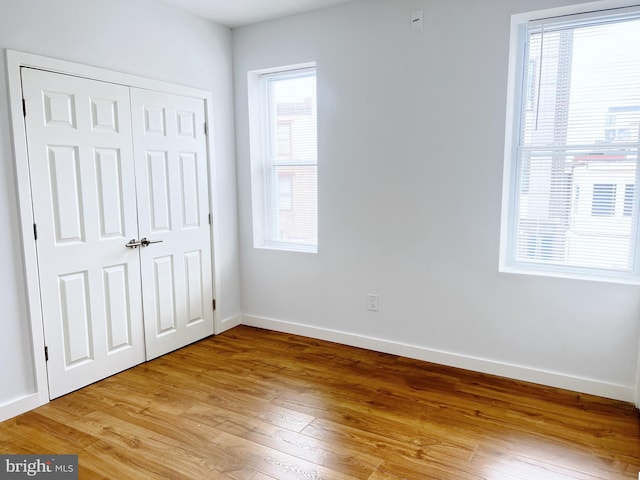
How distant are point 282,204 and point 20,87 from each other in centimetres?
217

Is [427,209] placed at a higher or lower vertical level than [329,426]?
higher

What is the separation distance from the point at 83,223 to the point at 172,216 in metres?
0.73

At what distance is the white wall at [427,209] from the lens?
2.87 metres

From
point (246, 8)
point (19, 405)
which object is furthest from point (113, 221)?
point (246, 8)

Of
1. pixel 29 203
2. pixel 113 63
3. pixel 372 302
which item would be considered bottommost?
pixel 372 302

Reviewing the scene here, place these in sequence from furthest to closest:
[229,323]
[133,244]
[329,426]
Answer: [229,323], [133,244], [329,426]

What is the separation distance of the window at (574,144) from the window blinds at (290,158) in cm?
162

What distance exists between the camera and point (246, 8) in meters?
3.47

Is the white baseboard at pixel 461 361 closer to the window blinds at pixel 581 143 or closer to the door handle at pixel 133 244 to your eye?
the window blinds at pixel 581 143

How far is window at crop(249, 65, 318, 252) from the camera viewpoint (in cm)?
388

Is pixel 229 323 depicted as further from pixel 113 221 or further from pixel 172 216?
pixel 113 221

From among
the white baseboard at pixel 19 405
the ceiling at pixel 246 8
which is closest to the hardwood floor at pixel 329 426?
the white baseboard at pixel 19 405

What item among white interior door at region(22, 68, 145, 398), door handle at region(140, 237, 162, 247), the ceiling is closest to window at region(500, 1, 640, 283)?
the ceiling

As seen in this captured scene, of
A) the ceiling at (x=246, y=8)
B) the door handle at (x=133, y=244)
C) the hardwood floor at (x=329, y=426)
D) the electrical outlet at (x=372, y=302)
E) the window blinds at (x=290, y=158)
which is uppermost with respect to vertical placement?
the ceiling at (x=246, y=8)
